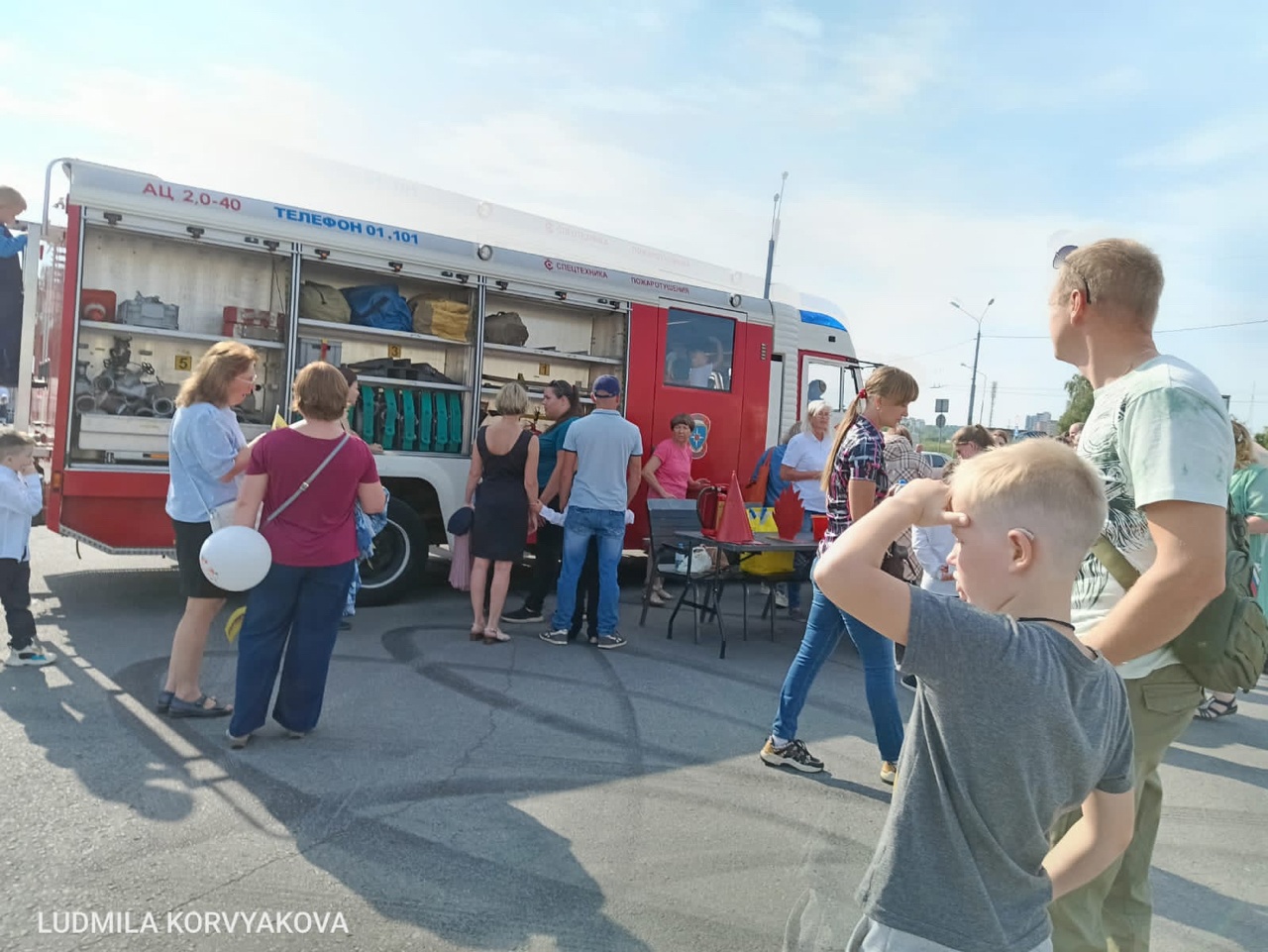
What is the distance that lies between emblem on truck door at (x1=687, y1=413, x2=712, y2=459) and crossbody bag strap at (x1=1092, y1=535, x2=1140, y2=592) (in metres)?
7.22

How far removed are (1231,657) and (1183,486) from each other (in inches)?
20.4

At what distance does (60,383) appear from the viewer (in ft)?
20.6

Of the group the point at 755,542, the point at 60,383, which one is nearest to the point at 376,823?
the point at 755,542

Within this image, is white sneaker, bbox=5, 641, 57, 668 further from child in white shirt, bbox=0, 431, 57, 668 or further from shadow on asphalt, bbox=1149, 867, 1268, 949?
shadow on asphalt, bbox=1149, 867, 1268, 949

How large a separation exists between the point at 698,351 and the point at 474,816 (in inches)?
259

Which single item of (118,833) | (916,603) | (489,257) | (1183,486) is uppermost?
(489,257)

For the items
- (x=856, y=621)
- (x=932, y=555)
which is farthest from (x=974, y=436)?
(x=856, y=621)

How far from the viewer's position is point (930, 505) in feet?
5.25

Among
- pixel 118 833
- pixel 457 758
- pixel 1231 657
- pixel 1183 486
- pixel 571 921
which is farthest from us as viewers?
pixel 457 758

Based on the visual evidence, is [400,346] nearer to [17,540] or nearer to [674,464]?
[674,464]

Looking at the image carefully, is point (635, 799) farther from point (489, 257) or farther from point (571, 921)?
point (489, 257)

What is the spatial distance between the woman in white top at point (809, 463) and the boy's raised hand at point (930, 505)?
265 inches

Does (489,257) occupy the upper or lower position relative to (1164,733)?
upper

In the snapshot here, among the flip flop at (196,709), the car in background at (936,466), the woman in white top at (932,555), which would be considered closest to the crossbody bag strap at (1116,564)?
the car in background at (936,466)
